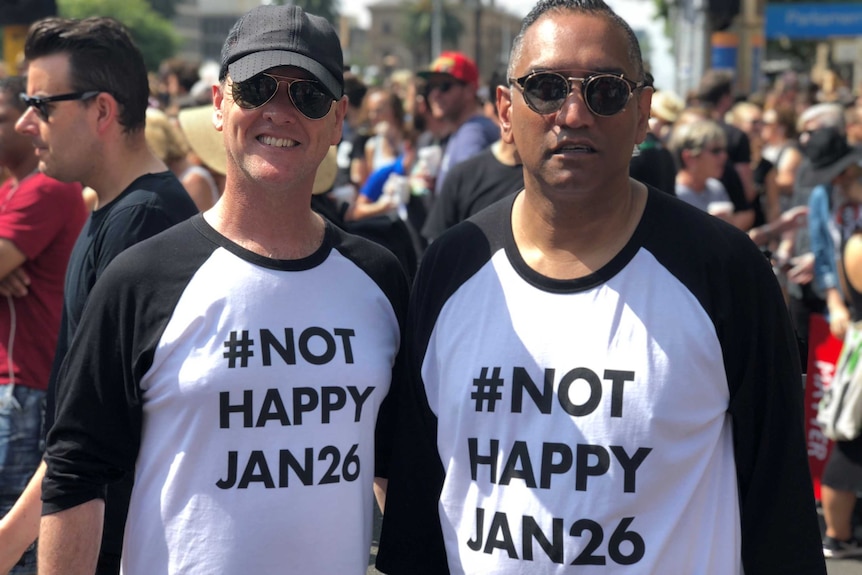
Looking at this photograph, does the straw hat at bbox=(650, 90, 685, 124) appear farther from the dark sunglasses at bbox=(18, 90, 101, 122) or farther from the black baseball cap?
the black baseball cap

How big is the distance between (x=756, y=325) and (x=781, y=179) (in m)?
9.32

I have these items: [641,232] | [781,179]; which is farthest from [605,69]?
[781,179]

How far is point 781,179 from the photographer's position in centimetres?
1126

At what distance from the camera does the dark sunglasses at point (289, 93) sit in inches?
101

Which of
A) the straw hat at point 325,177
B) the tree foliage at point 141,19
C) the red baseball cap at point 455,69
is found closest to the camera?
the straw hat at point 325,177

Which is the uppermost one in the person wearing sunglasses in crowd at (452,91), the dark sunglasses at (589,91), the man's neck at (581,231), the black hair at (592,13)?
the person wearing sunglasses in crowd at (452,91)

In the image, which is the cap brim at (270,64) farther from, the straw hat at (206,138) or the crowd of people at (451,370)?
the straw hat at (206,138)

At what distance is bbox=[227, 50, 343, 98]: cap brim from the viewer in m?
2.53

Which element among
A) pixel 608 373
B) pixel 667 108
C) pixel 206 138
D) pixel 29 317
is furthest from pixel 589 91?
pixel 667 108

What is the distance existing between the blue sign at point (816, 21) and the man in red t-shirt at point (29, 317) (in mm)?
36387

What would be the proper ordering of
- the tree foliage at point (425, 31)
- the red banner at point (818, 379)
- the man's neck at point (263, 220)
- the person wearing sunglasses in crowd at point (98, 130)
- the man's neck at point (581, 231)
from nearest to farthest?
A: the man's neck at point (581, 231), the man's neck at point (263, 220), the person wearing sunglasses in crowd at point (98, 130), the red banner at point (818, 379), the tree foliage at point (425, 31)

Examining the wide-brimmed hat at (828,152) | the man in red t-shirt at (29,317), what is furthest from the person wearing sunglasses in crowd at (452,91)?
the man in red t-shirt at (29,317)

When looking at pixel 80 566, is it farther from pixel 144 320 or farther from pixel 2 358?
pixel 2 358

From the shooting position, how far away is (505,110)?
2.70 metres
